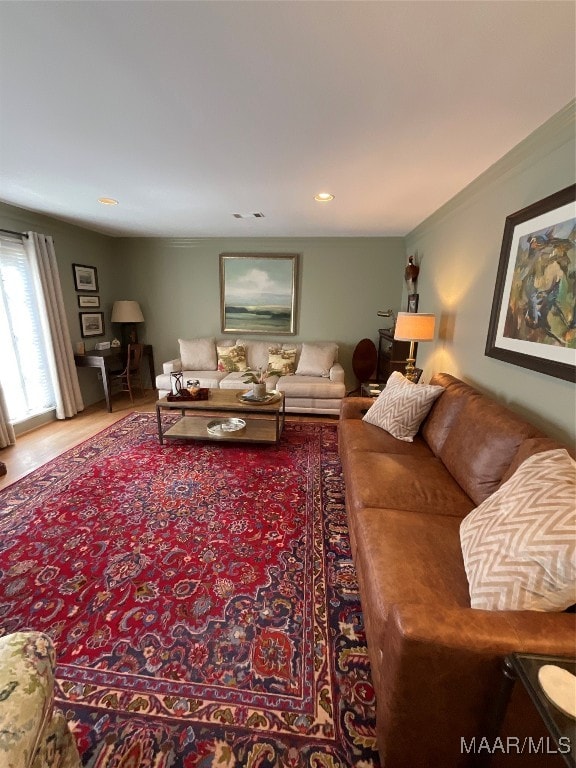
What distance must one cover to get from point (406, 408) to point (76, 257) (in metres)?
4.57

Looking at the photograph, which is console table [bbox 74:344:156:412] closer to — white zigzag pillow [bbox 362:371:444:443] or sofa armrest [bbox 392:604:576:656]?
white zigzag pillow [bbox 362:371:444:443]

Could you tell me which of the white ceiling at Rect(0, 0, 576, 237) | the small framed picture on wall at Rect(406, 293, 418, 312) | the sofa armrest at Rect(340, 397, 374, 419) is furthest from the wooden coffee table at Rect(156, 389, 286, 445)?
the small framed picture on wall at Rect(406, 293, 418, 312)

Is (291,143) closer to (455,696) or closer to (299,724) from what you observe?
(455,696)

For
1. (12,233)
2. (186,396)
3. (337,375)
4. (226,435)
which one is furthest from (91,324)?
(337,375)

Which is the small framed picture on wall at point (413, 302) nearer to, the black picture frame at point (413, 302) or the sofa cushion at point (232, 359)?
the black picture frame at point (413, 302)

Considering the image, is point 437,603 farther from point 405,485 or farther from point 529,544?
point 405,485

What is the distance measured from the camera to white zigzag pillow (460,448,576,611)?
0.91 m

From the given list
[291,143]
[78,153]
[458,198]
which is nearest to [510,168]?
[458,198]

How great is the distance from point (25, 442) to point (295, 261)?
4.00m

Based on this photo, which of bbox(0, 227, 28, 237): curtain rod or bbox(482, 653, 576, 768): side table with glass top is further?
bbox(0, 227, 28, 237): curtain rod

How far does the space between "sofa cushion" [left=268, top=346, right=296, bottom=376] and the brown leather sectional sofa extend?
263 centimetres

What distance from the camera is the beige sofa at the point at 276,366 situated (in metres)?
4.04

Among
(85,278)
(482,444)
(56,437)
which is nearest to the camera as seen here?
(482,444)

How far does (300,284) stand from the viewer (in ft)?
15.8
